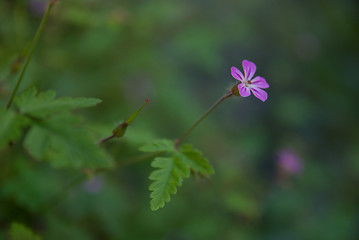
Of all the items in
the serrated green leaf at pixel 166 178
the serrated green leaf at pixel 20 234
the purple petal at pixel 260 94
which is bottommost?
the serrated green leaf at pixel 20 234

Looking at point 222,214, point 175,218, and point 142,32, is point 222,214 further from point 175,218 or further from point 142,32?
point 142,32

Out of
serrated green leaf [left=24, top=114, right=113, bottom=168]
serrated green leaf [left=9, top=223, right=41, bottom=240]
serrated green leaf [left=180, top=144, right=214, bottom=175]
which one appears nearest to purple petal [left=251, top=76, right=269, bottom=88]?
serrated green leaf [left=180, top=144, right=214, bottom=175]

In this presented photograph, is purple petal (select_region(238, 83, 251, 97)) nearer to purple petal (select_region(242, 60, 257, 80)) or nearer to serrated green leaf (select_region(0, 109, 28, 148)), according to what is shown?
purple petal (select_region(242, 60, 257, 80))

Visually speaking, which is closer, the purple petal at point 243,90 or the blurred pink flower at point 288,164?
the purple petal at point 243,90

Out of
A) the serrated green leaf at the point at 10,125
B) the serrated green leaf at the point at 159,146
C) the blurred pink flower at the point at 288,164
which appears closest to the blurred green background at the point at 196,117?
the blurred pink flower at the point at 288,164

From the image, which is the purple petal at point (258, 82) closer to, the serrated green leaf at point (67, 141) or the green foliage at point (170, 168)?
the green foliage at point (170, 168)

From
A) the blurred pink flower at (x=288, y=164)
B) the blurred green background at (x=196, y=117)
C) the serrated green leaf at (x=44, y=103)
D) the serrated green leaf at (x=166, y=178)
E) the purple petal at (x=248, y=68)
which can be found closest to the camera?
the serrated green leaf at (x=166, y=178)

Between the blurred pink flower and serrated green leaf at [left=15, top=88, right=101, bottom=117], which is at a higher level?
the blurred pink flower
